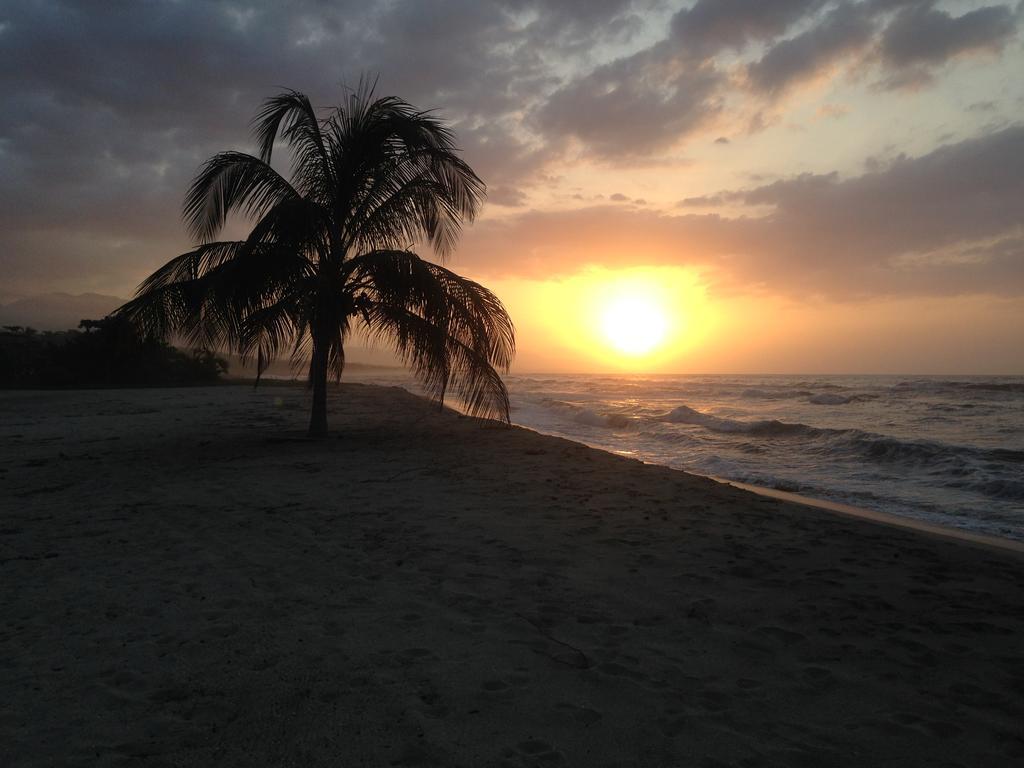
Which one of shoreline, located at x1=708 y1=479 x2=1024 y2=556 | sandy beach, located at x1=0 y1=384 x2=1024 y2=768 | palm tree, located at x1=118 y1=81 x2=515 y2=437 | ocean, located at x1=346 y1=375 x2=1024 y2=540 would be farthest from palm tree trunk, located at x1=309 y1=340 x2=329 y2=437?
shoreline, located at x1=708 y1=479 x2=1024 y2=556

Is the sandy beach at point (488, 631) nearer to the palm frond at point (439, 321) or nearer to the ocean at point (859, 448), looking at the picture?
the ocean at point (859, 448)

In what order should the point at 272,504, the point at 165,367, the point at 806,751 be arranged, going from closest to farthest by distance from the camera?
the point at 806,751 < the point at 272,504 < the point at 165,367

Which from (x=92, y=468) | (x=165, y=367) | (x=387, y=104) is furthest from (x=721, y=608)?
(x=165, y=367)

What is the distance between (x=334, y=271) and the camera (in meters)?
10.4

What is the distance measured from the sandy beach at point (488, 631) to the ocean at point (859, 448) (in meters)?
2.86

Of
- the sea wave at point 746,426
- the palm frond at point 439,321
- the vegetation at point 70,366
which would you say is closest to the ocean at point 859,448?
the sea wave at point 746,426

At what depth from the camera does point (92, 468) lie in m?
7.88

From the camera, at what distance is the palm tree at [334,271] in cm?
972

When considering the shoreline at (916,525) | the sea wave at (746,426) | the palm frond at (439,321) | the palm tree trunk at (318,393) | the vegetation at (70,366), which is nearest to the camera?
the shoreline at (916,525)

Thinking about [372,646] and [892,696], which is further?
[372,646]

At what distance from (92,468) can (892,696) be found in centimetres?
911

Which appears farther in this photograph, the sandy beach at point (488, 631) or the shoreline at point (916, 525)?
the shoreline at point (916, 525)

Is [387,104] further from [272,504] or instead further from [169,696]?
[169,696]

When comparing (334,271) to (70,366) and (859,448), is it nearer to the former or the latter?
(859,448)
